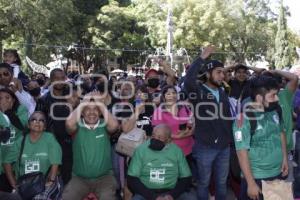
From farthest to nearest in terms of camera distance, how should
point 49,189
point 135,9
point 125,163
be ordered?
point 135,9, point 125,163, point 49,189

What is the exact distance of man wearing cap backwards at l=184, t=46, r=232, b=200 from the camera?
5.74 m

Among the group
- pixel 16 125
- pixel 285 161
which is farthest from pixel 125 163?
pixel 285 161

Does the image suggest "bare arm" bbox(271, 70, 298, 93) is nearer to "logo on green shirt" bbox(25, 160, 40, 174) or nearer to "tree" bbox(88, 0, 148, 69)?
"logo on green shirt" bbox(25, 160, 40, 174)

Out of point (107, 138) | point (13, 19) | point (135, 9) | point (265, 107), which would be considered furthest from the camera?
point (135, 9)

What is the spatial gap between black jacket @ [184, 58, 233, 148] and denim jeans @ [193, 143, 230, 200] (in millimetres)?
82

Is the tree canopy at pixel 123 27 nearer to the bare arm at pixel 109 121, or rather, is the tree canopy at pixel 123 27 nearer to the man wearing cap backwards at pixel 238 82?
the man wearing cap backwards at pixel 238 82

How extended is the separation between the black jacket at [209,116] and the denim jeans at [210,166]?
0.27 feet

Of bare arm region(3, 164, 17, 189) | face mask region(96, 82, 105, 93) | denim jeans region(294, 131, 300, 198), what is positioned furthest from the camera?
face mask region(96, 82, 105, 93)

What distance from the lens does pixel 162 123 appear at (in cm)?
611

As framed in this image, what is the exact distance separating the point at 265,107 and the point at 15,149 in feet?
9.55

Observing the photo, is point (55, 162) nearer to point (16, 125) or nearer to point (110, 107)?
point (16, 125)

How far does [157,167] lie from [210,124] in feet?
2.66

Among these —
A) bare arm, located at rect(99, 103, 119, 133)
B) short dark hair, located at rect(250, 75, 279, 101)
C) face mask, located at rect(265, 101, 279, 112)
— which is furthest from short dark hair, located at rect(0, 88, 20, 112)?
face mask, located at rect(265, 101, 279, 112)

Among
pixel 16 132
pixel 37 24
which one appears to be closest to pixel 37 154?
pixel 16 132
